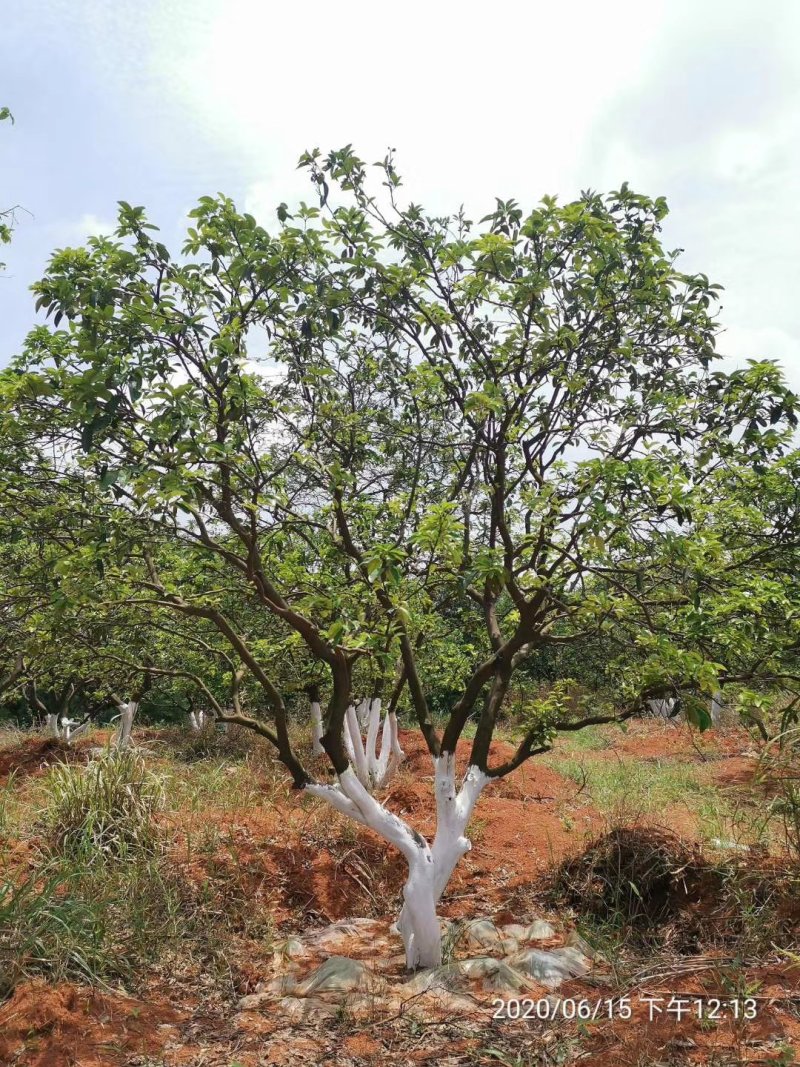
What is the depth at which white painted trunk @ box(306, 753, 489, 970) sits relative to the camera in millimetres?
5418

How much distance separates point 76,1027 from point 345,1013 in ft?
5.21

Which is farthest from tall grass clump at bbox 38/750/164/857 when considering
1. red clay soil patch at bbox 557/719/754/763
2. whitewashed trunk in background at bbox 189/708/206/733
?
whitewashed trunk in background at bbox 189/708/206/733

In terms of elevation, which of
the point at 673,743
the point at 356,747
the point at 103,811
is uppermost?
the point at 356,747

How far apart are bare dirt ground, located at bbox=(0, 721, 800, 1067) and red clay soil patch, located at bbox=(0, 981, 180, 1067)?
0.01 m

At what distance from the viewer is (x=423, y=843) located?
573cm

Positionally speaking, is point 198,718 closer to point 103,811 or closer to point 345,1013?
point 103,811

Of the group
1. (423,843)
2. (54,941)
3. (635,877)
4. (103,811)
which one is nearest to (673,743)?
(635,877)

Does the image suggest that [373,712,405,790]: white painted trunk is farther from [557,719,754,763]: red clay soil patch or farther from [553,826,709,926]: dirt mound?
[557,719,754,763]: red clay soil patch

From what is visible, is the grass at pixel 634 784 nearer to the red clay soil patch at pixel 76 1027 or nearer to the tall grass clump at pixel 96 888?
the tall grass clump at pixel 96 888

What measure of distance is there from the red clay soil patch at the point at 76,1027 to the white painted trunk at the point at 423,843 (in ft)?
5.57

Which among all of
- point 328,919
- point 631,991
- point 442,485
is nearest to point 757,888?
point 631,991

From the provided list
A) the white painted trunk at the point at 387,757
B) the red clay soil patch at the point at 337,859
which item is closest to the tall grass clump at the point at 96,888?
the red clay soil patch at the point at 337,859

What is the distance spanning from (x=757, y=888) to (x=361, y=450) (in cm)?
465

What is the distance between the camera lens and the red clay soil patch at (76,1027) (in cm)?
402
